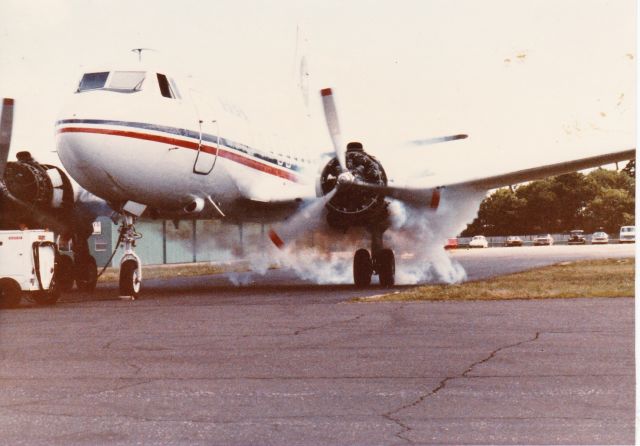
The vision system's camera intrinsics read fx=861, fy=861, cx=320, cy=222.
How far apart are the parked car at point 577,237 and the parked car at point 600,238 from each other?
0.19m

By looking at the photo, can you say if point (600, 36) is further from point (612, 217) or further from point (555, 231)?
point (555, 231)

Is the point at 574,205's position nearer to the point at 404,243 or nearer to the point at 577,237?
the point at 577,237

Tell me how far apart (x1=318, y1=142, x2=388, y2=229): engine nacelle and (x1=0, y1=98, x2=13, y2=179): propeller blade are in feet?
24.8

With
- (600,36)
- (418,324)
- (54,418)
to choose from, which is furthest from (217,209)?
(54,418)

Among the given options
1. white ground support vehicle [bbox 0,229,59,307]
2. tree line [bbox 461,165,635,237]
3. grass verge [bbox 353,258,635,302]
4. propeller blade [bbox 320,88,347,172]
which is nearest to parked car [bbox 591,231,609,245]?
tree line [bbox 461,165,635,237]

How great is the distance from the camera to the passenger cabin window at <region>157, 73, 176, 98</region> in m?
18.5

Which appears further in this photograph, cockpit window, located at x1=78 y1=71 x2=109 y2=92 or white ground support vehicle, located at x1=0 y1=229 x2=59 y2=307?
cockpit window, located at x1=78 y1=71 x2=109 y2=92

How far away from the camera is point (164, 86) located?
1855 cm

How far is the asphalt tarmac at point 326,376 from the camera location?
6656 millimetres

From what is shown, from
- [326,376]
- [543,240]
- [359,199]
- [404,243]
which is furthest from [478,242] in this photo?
[326,376]

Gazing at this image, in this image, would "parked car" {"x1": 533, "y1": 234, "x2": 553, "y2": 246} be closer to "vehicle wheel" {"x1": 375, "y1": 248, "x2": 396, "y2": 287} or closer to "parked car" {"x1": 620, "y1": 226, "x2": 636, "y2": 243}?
"parked car" {"x1": 620, "y1": 226, "x2": 636, "y2": 243}

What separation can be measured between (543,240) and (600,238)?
2.72 meters

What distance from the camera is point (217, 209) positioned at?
2098cm

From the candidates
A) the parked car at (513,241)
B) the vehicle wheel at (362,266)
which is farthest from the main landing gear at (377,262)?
the parked car at (513,241)
